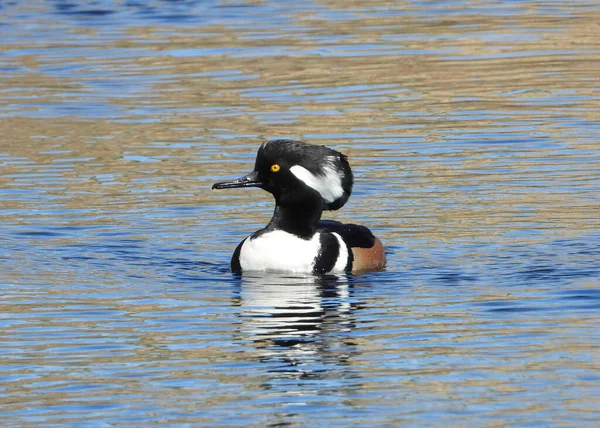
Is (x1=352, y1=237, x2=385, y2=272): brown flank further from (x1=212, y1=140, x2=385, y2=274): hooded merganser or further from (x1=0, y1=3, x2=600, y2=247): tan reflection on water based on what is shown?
(x1=0, y1=3, x2=600, y2=247): tan reflection on water

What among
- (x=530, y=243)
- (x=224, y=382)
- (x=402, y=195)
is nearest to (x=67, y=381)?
(x=224, y=382)

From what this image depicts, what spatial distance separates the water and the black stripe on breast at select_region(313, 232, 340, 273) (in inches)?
7.5

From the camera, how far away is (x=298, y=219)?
1285 cm

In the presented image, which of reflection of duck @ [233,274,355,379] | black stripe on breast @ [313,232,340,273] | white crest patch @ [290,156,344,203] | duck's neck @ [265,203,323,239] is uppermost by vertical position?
white crest patch @ [290,156,344,203]

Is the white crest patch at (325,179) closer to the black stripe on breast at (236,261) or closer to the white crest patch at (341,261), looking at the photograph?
the white crest patch at (341,261)

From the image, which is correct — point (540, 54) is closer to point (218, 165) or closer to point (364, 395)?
point (218, 165)

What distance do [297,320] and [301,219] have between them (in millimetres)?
2149

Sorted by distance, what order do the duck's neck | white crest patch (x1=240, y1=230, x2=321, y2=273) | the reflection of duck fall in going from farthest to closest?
the duck's neck < white crest patch (x1=240, y1=230, x2=321, y2=273) < the reflection of duck

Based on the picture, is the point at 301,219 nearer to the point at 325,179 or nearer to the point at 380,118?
the point at 325,179

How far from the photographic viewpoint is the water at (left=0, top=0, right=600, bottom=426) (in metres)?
8.94

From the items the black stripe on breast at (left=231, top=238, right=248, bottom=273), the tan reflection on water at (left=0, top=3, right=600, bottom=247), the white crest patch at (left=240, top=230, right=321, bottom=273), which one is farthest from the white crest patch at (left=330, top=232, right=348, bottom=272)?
the tan reflection on water at (left=0, top=3, right=600, bottom=247)

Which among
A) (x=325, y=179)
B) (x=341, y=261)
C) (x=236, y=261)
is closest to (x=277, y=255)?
(x=236, y=261)

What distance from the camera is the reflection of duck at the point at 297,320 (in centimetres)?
967

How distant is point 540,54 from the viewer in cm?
2261
